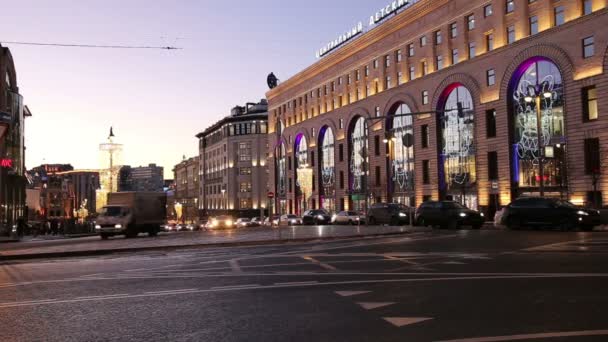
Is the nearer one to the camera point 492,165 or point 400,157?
point 492,165

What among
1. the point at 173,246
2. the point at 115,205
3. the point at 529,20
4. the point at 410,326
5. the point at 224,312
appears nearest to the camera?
the point at 410,326

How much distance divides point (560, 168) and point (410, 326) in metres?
47.6

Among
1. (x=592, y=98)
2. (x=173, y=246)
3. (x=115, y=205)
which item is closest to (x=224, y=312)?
(x=173, y=246)

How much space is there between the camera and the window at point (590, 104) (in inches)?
1889

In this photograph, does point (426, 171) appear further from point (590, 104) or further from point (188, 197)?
point (188, 197)

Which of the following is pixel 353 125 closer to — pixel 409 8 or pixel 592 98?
pixel 409 8

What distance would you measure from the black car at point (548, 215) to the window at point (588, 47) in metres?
23.0

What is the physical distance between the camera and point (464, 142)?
6297 centimetres

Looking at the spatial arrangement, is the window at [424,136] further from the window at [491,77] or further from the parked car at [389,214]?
the parked car at [389,214]

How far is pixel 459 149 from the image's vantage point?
63.6 meters

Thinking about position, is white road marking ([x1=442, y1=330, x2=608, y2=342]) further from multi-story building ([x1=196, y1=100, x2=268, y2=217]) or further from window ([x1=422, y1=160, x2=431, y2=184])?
multi-story building ([x1=196, y1=100, x2=268, y2=217])

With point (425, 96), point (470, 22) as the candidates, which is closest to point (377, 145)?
point (425, 96)

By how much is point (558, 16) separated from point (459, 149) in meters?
17.2

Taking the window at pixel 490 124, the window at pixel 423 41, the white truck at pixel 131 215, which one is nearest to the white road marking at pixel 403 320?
the white truck at pixel 131 215
